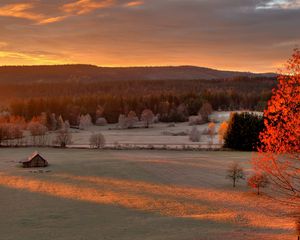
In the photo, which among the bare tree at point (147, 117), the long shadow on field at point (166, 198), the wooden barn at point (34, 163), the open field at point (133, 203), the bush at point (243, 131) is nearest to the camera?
the open field at point (133, 203)

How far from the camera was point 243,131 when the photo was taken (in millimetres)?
87812

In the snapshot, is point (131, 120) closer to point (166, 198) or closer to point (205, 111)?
point (205, 111)

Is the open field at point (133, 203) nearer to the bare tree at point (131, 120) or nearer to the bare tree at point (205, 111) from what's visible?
the bare tree at point (131, 120)

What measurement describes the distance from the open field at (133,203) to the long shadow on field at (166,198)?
84 mm

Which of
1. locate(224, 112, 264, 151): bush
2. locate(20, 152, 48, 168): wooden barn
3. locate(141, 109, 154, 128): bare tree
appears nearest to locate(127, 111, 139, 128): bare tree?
locate(141, 109, 154, 128): bare tree

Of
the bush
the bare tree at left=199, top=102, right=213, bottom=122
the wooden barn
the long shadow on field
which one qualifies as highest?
the bare tree at left=199, top=102, right=213, bottom=122

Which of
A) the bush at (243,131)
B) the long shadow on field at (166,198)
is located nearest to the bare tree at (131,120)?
the bush at (243,131)

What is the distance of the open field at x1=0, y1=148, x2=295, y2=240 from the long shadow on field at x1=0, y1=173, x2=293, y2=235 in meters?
0.08

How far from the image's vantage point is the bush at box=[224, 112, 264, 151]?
287ft

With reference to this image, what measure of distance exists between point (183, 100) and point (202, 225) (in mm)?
162823

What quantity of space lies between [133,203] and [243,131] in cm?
5116

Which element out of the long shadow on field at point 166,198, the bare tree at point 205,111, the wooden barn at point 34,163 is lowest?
the long shadow on field at point 166,198

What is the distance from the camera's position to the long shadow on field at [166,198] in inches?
1388

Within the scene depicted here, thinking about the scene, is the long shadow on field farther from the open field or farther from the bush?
the bush
